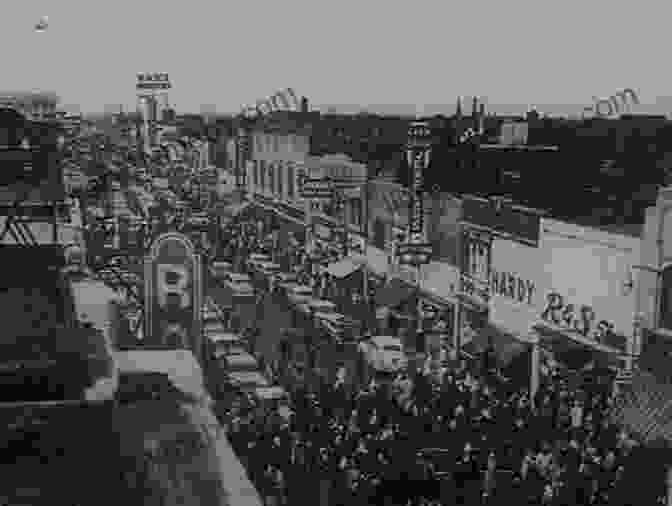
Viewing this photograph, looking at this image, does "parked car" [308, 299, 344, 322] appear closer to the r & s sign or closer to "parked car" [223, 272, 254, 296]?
"parked car" [223, 272, 254, 296]

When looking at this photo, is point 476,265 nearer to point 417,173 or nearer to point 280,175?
point 417,173

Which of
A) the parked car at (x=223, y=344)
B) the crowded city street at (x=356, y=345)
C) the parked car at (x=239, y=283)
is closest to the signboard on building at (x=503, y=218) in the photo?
the crowded city street at (x=356, y=345)

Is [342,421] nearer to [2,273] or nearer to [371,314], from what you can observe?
[2,273]

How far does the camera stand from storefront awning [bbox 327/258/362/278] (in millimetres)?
38612

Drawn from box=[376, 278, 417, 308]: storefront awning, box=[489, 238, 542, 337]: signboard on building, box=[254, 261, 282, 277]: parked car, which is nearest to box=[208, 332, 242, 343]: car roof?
box=[489, 238, 542, 337]: signboard on building

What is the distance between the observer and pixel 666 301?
18.4 m

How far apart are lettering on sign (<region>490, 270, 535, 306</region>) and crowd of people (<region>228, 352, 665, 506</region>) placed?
683 centimetres

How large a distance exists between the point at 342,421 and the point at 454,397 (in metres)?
2.68

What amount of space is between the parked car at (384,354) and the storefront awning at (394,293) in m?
6.73

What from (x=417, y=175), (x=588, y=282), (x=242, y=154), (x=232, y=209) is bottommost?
(x=232, y=209)

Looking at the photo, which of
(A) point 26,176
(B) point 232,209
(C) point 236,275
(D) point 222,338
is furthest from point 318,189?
(B) point 232,209

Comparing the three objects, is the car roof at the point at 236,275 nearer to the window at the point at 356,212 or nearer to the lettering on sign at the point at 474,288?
the window at the point at 356,212

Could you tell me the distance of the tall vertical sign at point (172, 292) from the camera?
2648 cm

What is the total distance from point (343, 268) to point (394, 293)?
18.2ft
